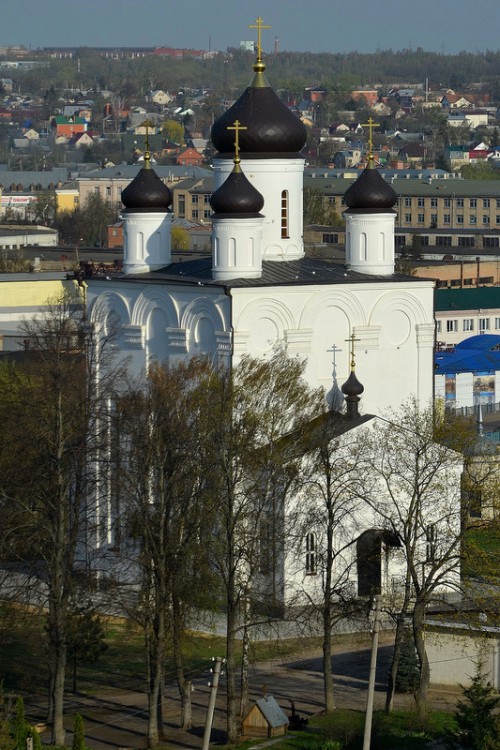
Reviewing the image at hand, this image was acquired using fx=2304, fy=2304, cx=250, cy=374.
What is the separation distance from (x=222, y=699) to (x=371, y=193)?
7793mm

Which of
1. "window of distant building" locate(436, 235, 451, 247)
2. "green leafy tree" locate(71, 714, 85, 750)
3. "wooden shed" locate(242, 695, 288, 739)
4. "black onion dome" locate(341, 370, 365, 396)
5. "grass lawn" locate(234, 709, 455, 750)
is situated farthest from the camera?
"window of distant building" locate(436, 235, 451, 247)

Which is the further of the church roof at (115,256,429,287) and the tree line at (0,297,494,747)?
the church roof at (115,256,429,287)

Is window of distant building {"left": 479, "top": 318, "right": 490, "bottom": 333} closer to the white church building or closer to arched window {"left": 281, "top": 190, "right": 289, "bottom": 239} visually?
the white church building

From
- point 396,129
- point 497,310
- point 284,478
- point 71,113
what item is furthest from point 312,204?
point 71,113

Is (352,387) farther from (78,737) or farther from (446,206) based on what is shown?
(446,206)

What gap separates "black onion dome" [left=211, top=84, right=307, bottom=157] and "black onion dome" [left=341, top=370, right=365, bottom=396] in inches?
135

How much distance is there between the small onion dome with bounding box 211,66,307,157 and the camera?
28094 mm

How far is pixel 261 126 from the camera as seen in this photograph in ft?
92.1

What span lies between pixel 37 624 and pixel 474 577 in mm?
4560

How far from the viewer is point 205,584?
22500mm

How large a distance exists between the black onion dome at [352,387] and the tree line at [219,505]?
2.78ft

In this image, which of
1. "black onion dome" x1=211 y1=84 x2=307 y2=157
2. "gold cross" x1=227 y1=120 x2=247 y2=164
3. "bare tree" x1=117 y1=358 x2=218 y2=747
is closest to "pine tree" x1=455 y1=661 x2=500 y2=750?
"bare tree" x1=117 y1=358 x2=218 y2=747

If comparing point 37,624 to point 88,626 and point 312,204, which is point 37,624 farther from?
point 312,204

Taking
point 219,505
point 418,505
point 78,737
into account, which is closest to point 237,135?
Answer: point 418,505
